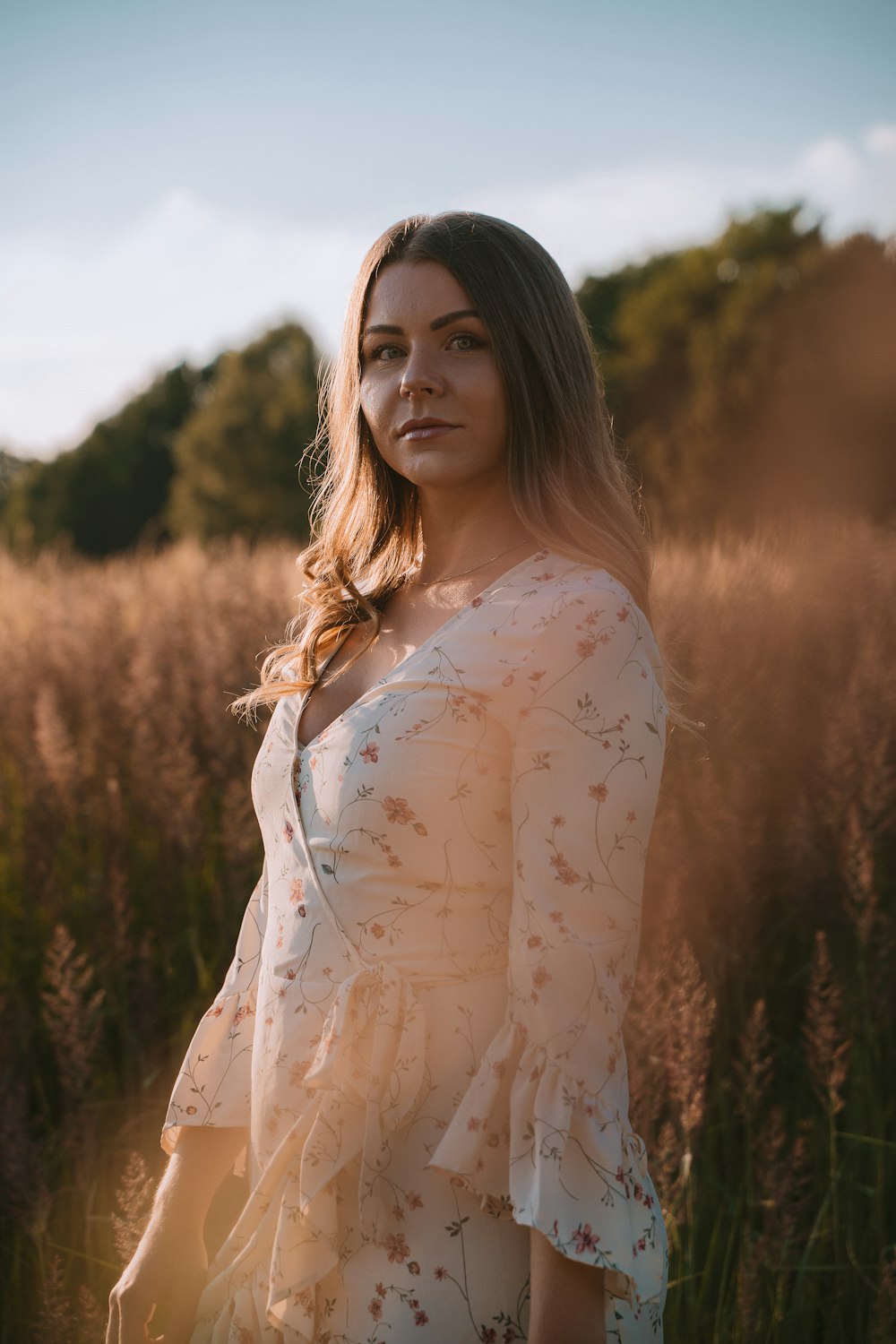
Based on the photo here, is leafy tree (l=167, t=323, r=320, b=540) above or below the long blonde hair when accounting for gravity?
above

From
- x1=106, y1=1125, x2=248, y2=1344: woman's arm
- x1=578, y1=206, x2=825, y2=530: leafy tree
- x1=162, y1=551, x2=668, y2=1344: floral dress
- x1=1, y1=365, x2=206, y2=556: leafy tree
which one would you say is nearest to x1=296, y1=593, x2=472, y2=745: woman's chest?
x1=162, y1=551, x2=668, y2=1344: floral dress

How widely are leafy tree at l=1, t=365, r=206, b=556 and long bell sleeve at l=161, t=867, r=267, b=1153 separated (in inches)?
1319

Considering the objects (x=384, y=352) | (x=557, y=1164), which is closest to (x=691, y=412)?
(x=384, y=352)

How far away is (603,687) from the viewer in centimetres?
117

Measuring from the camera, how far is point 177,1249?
56.9 inches

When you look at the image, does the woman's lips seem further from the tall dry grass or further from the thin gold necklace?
the tall dry grass

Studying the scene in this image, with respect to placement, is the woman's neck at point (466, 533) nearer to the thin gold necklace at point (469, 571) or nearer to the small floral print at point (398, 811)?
the thin gold necklace at point (469, 571)

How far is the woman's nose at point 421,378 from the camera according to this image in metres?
1.43

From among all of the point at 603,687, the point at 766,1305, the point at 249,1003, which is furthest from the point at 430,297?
the point at 766,1305

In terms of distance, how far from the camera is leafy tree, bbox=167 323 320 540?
2648 centimetres

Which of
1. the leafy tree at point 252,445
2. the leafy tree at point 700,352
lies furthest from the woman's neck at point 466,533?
the leafy tree at point 252,445

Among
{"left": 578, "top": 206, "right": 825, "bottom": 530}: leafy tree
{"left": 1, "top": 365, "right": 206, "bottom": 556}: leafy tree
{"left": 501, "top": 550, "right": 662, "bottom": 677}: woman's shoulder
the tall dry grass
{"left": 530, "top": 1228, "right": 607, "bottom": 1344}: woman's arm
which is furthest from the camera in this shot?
{"left": 1, "top": 365, "right": 206, "bottom": 556}: leafy tree

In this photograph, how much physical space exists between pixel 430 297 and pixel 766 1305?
2033 mm

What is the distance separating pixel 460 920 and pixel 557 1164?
286mm
